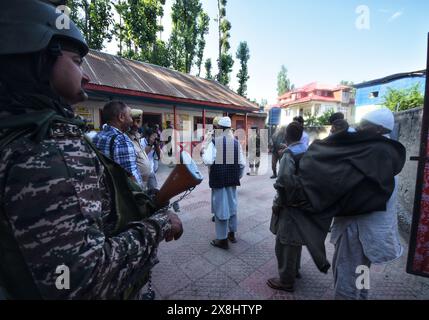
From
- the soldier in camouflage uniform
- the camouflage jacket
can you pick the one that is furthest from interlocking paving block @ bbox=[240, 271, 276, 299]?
the camouflage jacket

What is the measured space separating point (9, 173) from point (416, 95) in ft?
32.8

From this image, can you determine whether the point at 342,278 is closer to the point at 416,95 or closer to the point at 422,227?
the point at 422,227

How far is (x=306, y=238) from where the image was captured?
2.05m

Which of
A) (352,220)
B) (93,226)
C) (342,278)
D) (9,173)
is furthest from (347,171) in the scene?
(9,173)

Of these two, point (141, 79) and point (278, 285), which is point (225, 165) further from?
point (141, 79)

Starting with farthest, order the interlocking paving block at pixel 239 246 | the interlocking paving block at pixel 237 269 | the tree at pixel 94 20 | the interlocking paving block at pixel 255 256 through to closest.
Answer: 1. the tree at pixel 94 20
2. the interlocking paving block at pixel 239 246
3. the interlocking paving block at pixel 255 256
4. the interlocking paving block at pixel 237 269

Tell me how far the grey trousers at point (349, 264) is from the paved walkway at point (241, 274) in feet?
1.79

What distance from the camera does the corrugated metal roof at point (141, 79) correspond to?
8148mm

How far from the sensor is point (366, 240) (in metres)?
1.83

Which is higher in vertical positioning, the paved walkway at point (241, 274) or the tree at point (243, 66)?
the tree at point (243, 66)

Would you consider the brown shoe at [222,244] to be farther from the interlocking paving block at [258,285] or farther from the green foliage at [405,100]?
the green foliage at [405,100]

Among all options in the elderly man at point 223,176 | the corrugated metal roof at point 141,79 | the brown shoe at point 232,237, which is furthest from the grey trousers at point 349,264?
the corrugated metal roof at point 141,79

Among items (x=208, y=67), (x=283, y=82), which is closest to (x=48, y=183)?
(x=208, y=67)

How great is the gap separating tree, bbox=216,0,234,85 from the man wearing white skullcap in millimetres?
20469
